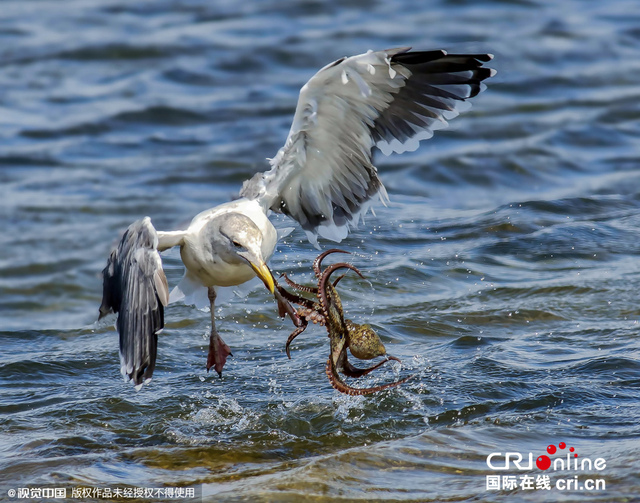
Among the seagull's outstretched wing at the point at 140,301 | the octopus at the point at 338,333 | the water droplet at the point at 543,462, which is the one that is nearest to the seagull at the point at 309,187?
the seagull's outstretched wing at the point at 140,301

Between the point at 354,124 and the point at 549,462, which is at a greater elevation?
the point at 354,124

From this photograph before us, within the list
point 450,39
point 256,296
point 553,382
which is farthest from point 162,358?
point 450,39

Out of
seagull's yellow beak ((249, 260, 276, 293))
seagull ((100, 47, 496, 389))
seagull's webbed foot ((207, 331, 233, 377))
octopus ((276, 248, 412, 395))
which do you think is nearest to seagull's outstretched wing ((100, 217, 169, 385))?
seagull ((100, 47, 496, 389))

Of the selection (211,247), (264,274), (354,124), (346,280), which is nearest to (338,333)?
(264,274)

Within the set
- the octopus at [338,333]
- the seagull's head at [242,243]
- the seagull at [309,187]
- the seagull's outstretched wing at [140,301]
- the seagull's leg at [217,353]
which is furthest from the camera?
the seagull's leg at [217,353]

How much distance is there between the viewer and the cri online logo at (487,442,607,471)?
433 centimetres

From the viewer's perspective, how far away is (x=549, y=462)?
14.5ft

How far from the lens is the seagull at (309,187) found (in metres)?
4.58

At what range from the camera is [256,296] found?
7289 mm

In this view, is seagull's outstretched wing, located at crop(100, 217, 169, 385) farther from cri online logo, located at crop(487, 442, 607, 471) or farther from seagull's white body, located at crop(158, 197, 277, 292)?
cri online logo, located at crop(487, 442, 607, 471)

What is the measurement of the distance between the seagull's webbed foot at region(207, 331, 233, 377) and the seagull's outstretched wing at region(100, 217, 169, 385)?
3.20ft

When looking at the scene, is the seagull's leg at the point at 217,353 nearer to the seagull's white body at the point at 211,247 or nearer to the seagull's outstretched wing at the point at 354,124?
the seagull's white body at the point at 211,247

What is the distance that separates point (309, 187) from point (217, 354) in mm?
1178

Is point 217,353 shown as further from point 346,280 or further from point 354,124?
point 346,280
